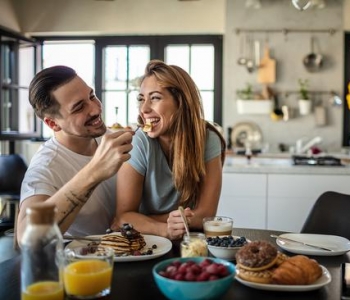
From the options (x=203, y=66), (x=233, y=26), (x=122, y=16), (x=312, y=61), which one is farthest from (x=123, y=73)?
(x=312, y=61)

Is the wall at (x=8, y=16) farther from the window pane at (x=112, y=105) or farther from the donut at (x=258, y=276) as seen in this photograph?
the donut at (x=258, y=276)

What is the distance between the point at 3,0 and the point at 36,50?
62 centimetres

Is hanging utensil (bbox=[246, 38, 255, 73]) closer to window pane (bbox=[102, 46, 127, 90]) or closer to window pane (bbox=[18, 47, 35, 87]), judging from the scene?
window pane (bbox=[102, 46, 127, 90])

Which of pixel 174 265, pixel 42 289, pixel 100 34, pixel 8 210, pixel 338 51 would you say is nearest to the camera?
pixel 42 289

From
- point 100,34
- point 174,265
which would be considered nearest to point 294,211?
point 174,265

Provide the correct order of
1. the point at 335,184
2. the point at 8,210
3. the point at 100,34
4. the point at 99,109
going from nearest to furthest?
1. the point at 99,109
2. the point at 335,184
3. the point at 8,210
4. the point at 100,34

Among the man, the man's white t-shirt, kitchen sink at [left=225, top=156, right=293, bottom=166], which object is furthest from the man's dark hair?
kitchen sink at [left=225, top=156, right=293, bottom=166]

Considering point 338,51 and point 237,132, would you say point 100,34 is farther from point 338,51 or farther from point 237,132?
point 338,51

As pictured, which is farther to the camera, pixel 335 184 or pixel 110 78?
pixel 110 78

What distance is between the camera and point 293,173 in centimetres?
305

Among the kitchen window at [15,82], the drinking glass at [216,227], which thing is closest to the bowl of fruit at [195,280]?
the drinking glass at [216,227]

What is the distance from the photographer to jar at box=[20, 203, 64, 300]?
0.81 metres

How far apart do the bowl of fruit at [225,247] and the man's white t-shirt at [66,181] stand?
1.91 feet

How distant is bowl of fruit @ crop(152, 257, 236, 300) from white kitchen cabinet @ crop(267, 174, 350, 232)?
7.17 ft
